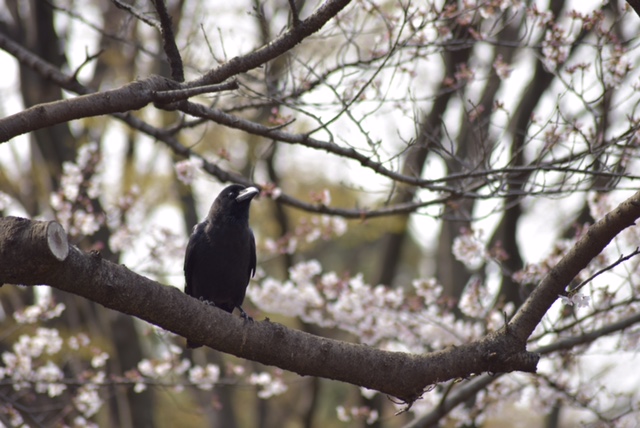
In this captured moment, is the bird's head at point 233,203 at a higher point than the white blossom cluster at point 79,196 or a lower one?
lower

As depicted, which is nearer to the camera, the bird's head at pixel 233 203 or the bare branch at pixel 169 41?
the bare branch at pixel 169 41

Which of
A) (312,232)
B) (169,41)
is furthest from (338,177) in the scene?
(169,41)

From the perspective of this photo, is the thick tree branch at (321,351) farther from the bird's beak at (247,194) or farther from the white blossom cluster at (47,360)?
the white blossom cluster at (47,360)

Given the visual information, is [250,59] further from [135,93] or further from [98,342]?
[98,342]

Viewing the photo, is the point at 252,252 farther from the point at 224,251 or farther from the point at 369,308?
the point at 369,308

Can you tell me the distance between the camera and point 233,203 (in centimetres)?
614

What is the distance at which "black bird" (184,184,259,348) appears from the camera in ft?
20.0

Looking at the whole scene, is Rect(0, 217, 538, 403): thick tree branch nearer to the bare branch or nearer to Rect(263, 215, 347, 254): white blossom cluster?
the bare branch

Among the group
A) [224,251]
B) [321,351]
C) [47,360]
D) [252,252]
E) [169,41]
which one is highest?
[252,252]

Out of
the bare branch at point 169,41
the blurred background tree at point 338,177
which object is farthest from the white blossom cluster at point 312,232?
the bare branch at point 169,41

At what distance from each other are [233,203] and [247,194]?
209mm

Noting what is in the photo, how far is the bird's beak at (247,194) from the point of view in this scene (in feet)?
19.6

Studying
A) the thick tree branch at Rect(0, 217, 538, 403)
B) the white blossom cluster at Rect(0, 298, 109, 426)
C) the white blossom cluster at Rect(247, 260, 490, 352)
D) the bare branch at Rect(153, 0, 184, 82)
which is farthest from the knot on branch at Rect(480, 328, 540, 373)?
the white blossom cluster at Rect(0, 298, 109, 426)

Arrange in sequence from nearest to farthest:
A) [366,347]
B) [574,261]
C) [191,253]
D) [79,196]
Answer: [574,261] < [366,347] < [191,253] < [79,196]
